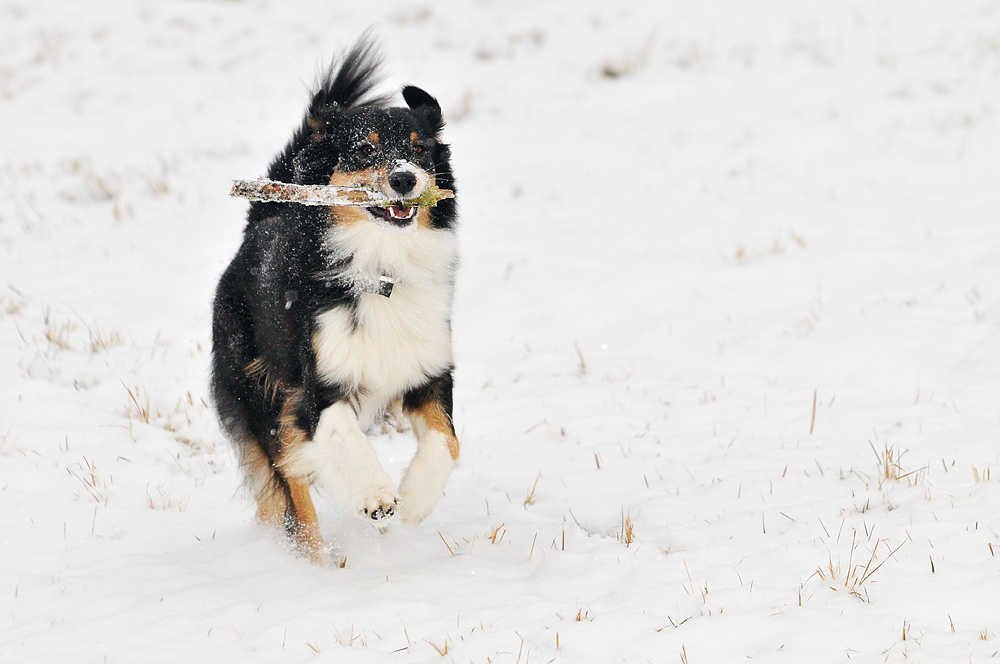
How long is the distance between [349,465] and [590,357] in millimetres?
2834

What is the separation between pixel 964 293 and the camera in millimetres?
6086

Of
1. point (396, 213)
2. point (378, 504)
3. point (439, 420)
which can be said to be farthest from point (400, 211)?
point (378, 504)

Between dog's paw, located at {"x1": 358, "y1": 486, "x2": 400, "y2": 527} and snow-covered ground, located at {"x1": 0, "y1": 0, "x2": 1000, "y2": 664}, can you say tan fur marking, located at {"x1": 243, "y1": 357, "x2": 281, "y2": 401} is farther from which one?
dog's paw, located at {"x1": 358, "y1": 486, "x2": 400, "y2": 527}

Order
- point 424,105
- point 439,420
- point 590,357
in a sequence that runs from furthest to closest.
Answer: point 590,357, point 424,105, point 439,420

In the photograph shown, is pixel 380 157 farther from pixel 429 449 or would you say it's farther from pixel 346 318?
pixel 429 449

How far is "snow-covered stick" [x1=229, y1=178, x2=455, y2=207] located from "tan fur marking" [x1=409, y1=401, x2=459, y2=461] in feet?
2.78

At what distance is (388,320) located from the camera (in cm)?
372

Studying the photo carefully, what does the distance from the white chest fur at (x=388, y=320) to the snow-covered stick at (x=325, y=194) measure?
136 millimetres

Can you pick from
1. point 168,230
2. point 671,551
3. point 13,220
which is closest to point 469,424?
point 671,551

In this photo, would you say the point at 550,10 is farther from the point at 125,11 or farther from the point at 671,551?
the point at 671,551

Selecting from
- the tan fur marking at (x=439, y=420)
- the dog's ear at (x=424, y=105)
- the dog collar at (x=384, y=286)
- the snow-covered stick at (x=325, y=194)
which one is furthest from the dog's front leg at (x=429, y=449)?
the dog's ear at (x=424, y=105)

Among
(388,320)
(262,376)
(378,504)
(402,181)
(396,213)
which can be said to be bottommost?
(378,504)

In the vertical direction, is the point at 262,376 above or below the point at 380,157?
below

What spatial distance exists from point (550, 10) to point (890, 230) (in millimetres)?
8312
